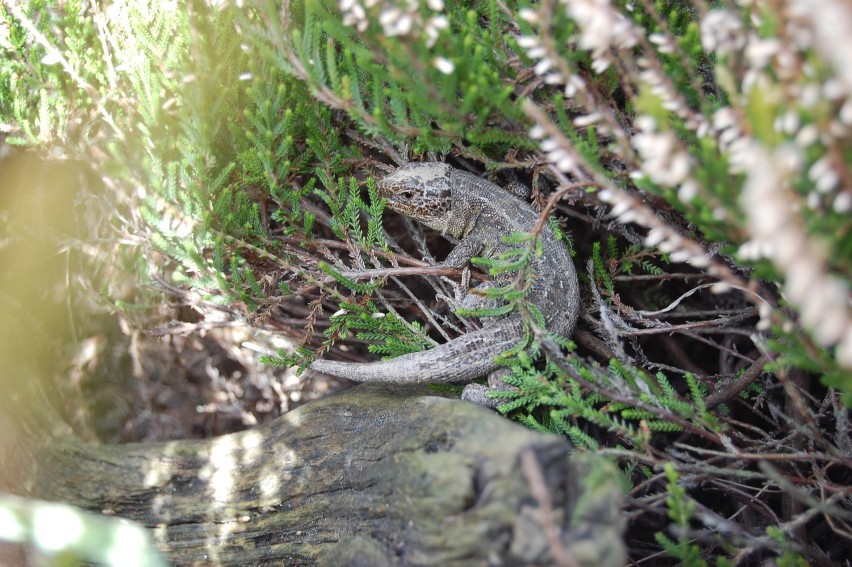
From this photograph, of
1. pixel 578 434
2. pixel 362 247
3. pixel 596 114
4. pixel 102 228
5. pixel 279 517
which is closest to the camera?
pixel 596 114

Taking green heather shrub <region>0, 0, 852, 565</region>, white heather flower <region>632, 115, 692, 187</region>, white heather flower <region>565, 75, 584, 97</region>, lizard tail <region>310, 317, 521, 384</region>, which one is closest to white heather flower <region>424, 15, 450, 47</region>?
green heather shrub <region>0, 0, 852, 565</region>

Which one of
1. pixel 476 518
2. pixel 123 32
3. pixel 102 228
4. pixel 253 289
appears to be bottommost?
pixel 476 518

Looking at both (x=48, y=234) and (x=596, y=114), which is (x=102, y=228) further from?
(x=596, y=114)

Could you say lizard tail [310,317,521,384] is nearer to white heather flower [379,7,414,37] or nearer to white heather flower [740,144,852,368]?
white heather flower [379,7,414,37]

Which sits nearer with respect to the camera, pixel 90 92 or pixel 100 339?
pixel 90 92

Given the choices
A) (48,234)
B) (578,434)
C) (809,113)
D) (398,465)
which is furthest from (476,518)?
(48,234)

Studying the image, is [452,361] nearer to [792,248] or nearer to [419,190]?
[419,190]

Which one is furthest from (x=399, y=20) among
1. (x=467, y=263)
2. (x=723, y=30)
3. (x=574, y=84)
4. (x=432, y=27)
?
(x=467, y=263)
